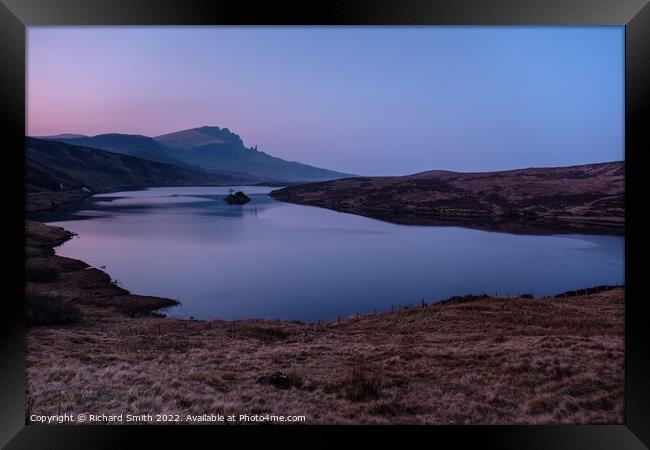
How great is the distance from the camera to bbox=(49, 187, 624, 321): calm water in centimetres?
2153

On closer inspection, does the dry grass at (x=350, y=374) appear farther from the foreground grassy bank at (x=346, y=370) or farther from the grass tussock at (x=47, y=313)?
the grass tussock at (x=47, y=313)

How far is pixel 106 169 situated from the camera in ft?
424

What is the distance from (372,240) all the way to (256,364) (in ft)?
107

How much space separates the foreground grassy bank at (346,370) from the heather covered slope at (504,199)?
1455 inches

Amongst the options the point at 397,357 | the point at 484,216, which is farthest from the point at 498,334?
the point at 484,216

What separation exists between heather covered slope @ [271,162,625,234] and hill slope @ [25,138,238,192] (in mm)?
66032

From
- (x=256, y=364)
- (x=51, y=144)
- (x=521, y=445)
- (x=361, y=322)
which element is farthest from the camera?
(x=51, y=144)

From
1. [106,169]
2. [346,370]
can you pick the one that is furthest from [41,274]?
[106,169]

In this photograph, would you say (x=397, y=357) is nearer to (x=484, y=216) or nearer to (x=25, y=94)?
(x=25, y=94)

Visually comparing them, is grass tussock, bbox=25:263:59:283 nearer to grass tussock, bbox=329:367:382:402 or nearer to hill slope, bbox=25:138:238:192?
grass tussock, bbox=329:367:382:402

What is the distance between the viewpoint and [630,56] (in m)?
5.79

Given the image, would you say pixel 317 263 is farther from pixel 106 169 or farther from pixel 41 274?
pixel 106 169

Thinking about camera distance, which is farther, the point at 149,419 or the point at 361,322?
the point at 361,322

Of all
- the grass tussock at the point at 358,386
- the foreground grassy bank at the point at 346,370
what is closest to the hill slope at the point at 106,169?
the foreground grassy bank at the point at 346,370
